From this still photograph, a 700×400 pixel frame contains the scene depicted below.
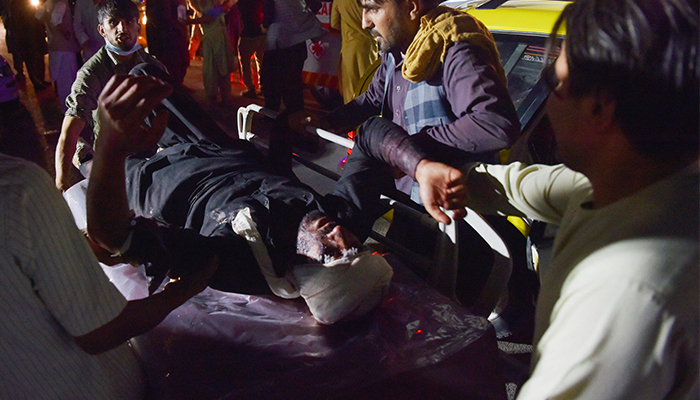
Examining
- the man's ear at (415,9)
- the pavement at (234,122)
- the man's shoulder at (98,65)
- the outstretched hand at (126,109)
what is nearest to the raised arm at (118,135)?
the outstretched hand at (126,109)

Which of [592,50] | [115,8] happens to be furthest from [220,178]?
[592,50]

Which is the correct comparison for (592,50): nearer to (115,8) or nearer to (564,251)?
(564,251)

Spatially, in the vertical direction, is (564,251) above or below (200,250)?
above

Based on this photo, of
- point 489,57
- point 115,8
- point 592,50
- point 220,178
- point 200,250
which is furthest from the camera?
point 115,8

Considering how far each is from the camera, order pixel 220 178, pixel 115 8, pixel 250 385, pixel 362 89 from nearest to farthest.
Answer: pixel 250 385 < pixel 220 178 < pixel 115 8 < pixel 362 89

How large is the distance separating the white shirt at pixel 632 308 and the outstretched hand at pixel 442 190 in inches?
21.7

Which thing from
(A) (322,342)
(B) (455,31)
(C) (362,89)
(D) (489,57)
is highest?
(B) (455,31)

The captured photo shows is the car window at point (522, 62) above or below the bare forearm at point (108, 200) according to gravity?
below

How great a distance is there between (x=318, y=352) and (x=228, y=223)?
22.7 inches

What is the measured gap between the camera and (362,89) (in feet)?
11.2

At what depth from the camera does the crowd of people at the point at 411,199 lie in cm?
75

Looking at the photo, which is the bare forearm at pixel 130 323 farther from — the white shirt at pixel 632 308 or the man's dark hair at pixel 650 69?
the man's dark hair at pixel 650 69

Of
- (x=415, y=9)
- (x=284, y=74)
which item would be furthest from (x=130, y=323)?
(x=284, y=74)

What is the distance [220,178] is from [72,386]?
1119mm
